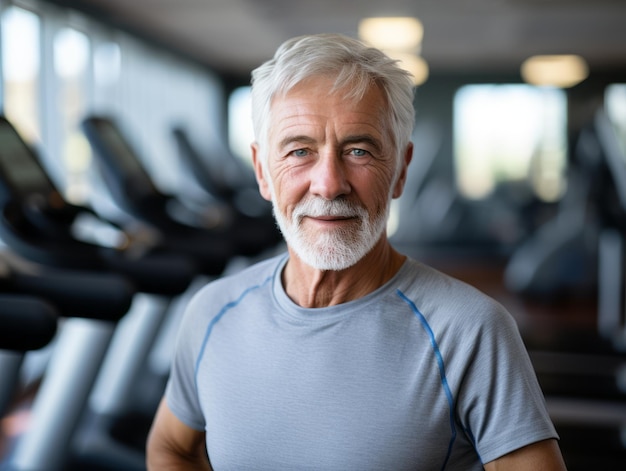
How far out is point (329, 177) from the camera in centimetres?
108

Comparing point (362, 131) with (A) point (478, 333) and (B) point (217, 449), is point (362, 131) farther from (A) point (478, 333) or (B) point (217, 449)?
(B) point (217, 449)

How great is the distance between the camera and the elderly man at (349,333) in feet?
3.34

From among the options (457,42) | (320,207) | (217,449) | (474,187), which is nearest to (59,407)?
(217,449)

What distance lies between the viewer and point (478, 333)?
3.37 ft

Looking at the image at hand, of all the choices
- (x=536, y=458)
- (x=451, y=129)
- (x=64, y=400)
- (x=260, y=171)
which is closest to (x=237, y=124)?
(x=451, y=129)

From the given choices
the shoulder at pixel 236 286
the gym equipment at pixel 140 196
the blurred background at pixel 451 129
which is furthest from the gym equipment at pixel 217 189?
the shoulder at pixel 236 286

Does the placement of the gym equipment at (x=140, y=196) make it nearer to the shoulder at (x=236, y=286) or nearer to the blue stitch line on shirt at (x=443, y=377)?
the shoulder at (x=236, y=286)

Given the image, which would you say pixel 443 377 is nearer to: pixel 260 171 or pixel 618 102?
pixel 260 171

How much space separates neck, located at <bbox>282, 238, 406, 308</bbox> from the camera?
115 centimetres

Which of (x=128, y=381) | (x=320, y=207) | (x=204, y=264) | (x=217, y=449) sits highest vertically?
(x=320, y=207)

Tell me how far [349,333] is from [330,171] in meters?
0.24

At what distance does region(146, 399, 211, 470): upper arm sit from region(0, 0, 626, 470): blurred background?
1.21 m

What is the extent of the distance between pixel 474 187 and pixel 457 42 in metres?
2.69

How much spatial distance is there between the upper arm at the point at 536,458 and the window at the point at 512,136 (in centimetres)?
894
